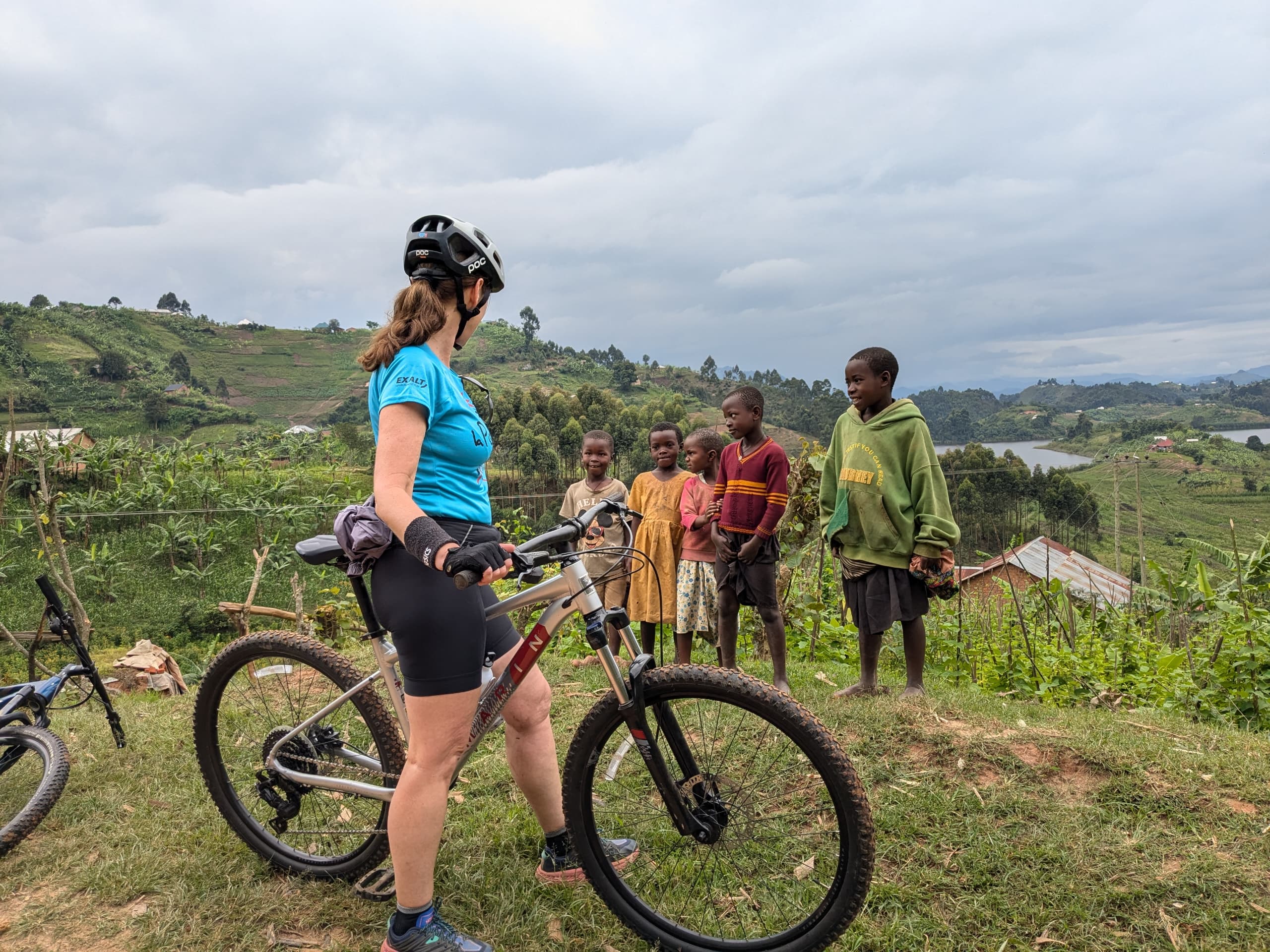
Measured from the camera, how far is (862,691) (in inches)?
172

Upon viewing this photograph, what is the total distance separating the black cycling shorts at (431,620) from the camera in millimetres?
2021

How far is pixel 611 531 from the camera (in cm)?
499

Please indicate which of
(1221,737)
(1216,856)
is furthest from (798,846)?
(1221,737)

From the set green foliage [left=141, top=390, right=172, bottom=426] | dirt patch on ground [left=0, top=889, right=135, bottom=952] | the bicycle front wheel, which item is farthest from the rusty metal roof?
green foliage [left=141, top=390, right=172, bottom=426]

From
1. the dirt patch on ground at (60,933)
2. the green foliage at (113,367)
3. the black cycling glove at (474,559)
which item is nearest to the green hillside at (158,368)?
the green foliage at (113,367)

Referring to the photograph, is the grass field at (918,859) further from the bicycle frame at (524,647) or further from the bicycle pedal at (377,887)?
the bicycle frame at (524,647)

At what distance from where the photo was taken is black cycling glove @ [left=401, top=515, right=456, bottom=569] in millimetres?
1834

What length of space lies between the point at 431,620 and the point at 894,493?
2904 mm

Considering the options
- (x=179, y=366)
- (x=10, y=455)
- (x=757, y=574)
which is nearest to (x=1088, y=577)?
(x=757, y=574)

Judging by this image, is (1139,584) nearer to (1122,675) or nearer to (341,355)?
(1122,675)

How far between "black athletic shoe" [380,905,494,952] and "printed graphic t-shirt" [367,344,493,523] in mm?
1203

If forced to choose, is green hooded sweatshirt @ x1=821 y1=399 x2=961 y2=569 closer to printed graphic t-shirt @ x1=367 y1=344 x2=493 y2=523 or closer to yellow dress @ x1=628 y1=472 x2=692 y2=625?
yellow dress @ x1=628 y1=472 x2=692 y2=625

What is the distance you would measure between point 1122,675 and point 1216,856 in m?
2.71

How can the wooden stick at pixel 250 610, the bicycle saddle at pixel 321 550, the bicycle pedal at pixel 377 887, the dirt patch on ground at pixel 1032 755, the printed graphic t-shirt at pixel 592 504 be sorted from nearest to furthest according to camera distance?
the bicycle saddle at pixel 321 550 → the bicycle pedal at pixel 377 887 → the dirt patch on ground at pixel 1032 755 → the printed graphic t-shirt at pixel 592 504 → the wooden stick at pixel 250 610
